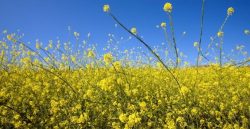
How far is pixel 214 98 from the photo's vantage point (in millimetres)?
4371

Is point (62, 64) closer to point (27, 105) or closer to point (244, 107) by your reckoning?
point (27, 105)

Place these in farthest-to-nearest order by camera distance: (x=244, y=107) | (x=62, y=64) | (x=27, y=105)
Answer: (x=62, y=64) → (x=27, y=105) → (x=244, y=107)

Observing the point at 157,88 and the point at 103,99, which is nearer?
the point at 103,99

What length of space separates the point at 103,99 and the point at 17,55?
4914 mm

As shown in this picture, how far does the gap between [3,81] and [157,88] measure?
3.31 m

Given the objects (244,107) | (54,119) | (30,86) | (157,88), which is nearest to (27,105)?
(30,86)

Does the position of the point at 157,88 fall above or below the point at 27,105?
above

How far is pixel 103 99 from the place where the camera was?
4.77 m

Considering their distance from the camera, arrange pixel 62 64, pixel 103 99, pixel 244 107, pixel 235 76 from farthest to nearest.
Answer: pixel 62 64, pixel 235 76, pixel 103 99, pixel 244 107

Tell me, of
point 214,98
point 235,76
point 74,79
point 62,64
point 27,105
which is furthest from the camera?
point 62,64

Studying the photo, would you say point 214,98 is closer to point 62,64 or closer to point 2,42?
point 62,64

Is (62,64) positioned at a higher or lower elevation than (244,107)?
higher

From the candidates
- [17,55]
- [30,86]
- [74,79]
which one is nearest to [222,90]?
[74,79]

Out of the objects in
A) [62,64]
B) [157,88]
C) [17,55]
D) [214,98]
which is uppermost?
[17,55]
